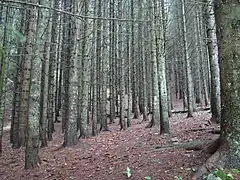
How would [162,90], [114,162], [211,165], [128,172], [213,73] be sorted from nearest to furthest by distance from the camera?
[211,165]
[128,172]
[114,162]
[213,73]
[162,90]

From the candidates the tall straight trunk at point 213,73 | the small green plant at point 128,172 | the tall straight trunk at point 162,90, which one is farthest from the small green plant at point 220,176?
the tall straight trunk at point 213,73

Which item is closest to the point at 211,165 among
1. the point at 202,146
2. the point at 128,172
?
the point at 202,146

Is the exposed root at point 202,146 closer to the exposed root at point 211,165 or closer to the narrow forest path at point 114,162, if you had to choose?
the narrow forest path at point 114,162

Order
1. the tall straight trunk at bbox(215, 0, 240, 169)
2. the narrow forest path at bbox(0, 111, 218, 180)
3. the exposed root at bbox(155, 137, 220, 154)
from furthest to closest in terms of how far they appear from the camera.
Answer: the narrow forest path at bbox(0, 111, 218, 180), the exposed root at bbox(155, 137, 220, 154), the tall straight trunk at bbox(215, 0, 240, 169)

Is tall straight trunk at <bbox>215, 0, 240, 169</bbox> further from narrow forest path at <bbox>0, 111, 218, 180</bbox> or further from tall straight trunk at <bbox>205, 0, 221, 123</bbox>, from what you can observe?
tall straight trunk at <bbox>205, 0, 221, 123</bbox>

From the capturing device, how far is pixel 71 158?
26.8 ft

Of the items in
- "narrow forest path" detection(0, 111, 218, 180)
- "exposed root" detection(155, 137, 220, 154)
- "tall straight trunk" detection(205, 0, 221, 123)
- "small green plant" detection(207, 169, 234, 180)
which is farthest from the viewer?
"tall straight trunk" detection(205, 0, 221, 123)

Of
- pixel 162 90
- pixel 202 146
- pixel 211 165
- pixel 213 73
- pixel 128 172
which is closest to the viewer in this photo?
pixel 211 165

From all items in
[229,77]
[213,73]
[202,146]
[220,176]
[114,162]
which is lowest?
[114,162]

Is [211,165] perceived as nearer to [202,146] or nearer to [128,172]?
[202,146]

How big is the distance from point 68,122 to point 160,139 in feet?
12.9

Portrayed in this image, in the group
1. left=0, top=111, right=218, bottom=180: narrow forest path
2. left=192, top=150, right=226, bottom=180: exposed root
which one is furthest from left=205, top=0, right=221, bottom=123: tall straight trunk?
left=192, top=150, right=226, bottom=180: exposed root

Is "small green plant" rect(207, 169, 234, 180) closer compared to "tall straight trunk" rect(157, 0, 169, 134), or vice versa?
"small green plant" rect(207, 169, 234, 180)

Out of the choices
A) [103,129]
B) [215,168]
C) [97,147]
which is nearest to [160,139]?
[97,147]
